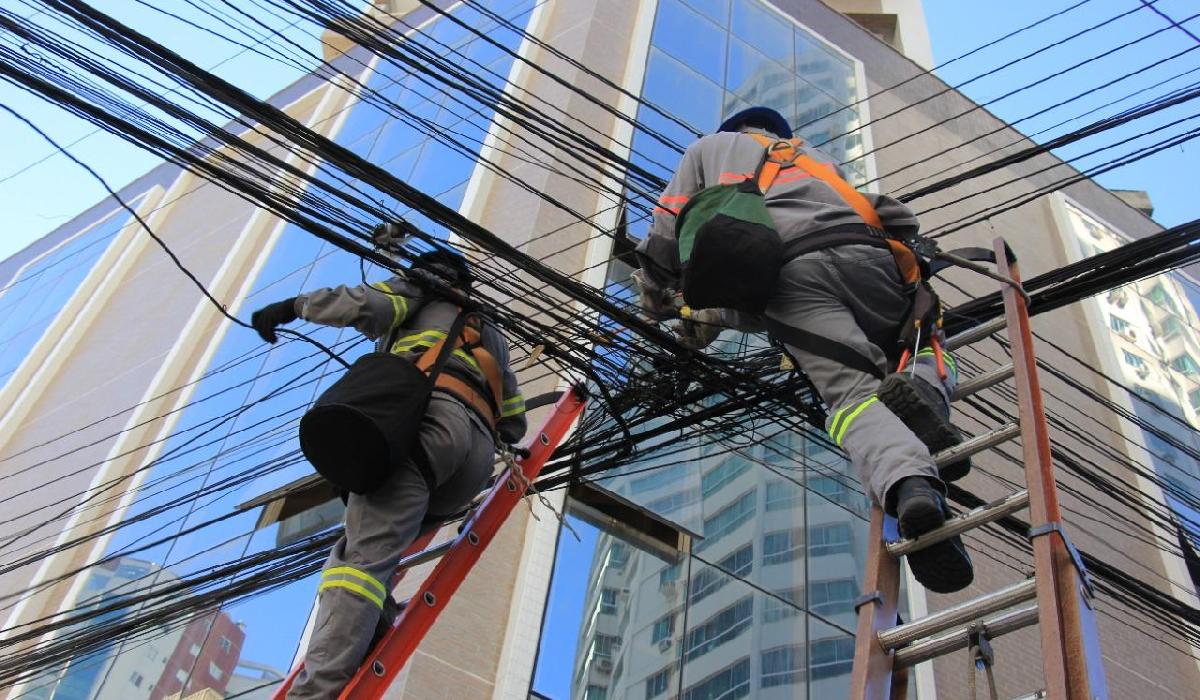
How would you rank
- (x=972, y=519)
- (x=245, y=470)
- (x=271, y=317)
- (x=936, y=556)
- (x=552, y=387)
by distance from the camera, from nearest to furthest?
(x=972, y=519)
(x=936, y=556)
(x=271, y=317)
(x=552, y=387)
(x=245, y=470)

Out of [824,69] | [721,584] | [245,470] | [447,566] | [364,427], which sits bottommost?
[447,566]

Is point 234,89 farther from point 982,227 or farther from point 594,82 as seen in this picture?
point 982,227

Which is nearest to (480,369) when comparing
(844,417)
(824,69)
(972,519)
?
(844,417)

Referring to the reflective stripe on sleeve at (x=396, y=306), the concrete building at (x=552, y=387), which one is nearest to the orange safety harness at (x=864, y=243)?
the concrete building at (x=552, y=387)

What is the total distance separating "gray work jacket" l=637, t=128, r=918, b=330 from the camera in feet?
14.4

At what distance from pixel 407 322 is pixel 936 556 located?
235 centimetres

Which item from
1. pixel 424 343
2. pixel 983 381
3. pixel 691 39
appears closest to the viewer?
pixel 983 381

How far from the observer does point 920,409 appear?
12.2 ft

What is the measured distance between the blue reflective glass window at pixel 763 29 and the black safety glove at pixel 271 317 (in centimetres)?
1136

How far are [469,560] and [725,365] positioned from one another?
5.51ft

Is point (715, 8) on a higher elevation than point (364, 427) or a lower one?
higher

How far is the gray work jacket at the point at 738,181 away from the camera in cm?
440

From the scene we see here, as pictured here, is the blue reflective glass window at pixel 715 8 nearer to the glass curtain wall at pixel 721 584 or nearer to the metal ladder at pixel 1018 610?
the glass curtain wall at pixel 721 584

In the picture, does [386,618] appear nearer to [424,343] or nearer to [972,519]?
[424,343]
